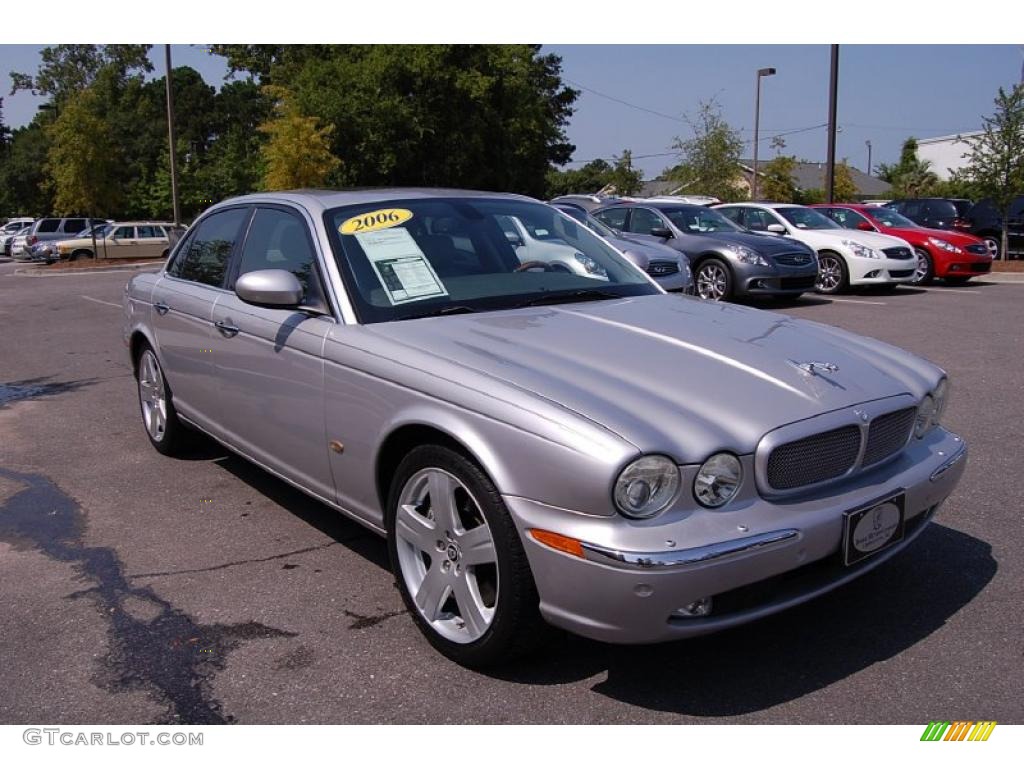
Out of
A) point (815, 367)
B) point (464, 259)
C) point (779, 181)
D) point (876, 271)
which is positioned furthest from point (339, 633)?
point (779, 181)

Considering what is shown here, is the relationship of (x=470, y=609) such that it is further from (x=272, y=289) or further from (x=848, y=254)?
(x=848, y=254)

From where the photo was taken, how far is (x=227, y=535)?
4.45 metres

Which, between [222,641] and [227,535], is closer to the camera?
[222,641]

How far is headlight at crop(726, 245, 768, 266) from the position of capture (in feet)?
42.3

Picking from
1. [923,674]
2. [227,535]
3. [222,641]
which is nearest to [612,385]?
[923,674]

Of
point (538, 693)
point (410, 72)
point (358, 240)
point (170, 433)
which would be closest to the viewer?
point (538, 693)

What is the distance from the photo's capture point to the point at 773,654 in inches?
125

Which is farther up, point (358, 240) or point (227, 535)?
point (358, 240)

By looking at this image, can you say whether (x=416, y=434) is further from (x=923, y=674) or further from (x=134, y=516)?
(x=134, y=516)

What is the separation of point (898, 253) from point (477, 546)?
44.2ft

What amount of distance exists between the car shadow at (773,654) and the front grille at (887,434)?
2.10ft

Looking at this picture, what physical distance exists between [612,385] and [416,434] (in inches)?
29.6

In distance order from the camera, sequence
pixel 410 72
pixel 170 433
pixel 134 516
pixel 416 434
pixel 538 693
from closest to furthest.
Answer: pixel 538 693 → pixel 416 434 → pixel 134 516 → pixel 170 433 → pixel 410 72
